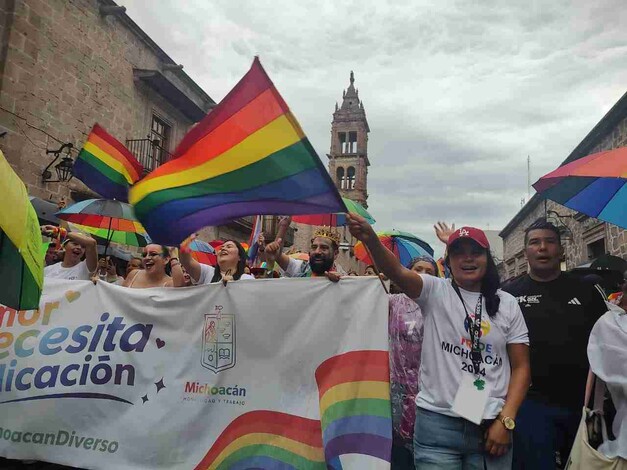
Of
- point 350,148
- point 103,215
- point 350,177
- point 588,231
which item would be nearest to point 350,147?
point 350,148

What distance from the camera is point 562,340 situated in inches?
A: 116

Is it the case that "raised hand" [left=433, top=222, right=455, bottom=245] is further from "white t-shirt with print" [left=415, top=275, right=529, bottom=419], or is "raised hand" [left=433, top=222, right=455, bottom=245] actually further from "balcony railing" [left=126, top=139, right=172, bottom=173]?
"balcony railing" [left=126, top=139, right=172, bottom=173]

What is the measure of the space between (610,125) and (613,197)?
Answer: 9684mm

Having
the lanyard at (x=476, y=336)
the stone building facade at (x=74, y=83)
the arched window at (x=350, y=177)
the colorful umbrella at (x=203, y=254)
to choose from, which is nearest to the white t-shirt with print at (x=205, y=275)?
the lanyard at (x=476, y=336)

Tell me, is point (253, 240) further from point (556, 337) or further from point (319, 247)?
point (556, 337)

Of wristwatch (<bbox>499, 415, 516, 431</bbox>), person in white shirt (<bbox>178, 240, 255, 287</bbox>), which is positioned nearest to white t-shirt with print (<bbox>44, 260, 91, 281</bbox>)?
person in white shirt (<bbox>178, 240, 255, 287</bbox>)

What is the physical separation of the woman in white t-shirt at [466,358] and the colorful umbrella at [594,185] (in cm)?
122

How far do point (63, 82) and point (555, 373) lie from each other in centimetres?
1115

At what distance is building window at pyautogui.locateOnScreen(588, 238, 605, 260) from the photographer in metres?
13.4

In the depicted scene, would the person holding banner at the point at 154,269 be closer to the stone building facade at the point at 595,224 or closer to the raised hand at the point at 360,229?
the raised hand at the point at 360,229

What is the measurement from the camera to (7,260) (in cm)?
228

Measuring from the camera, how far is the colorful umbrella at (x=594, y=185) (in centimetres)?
323

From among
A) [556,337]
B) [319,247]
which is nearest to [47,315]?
[319,247]

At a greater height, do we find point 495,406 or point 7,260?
point 7,260
